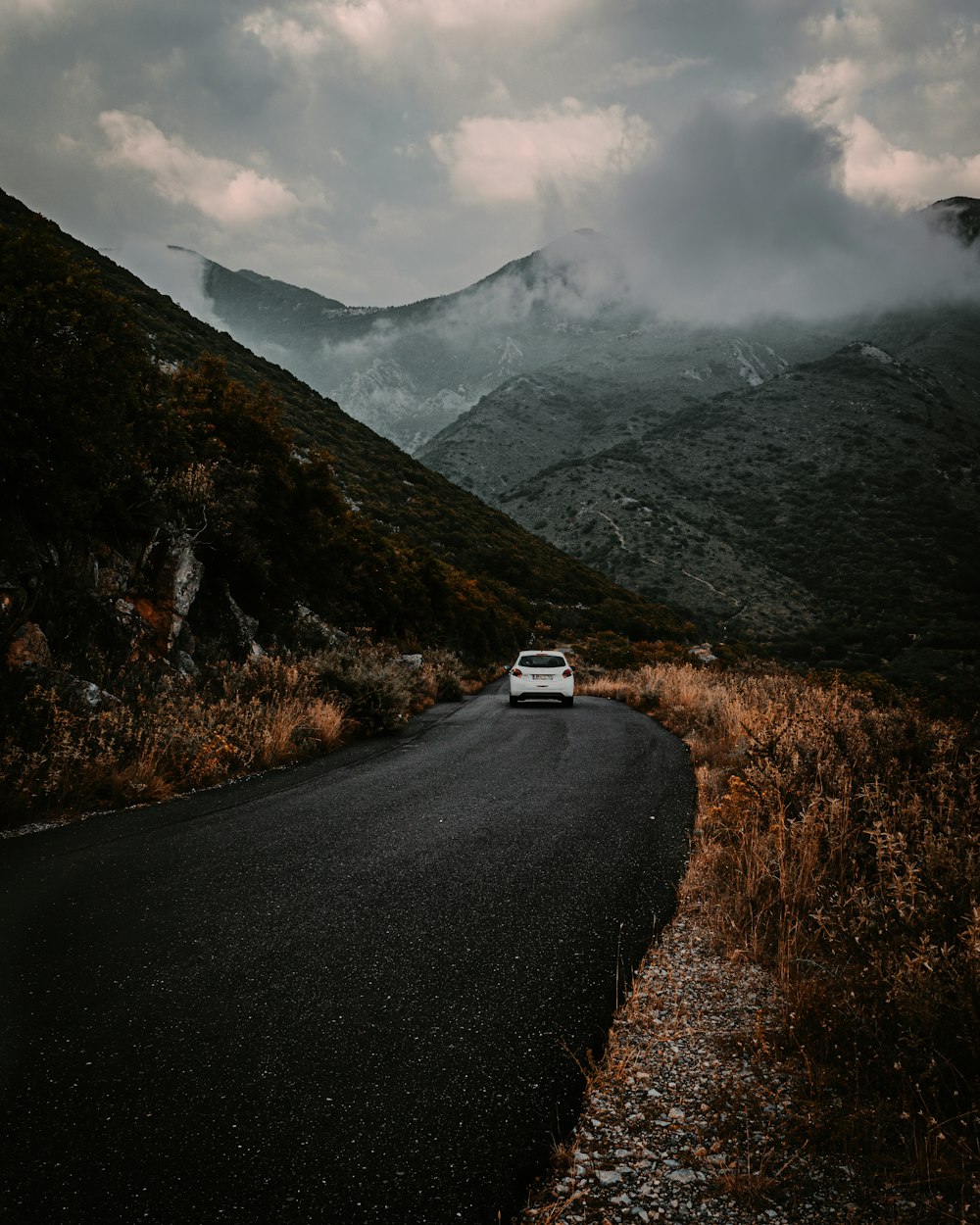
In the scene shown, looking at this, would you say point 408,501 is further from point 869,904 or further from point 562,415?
point 562,415

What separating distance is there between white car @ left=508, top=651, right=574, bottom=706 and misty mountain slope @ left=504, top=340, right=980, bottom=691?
149ft

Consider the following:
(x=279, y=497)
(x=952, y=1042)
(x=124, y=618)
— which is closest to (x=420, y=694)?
(x=279, y=497)

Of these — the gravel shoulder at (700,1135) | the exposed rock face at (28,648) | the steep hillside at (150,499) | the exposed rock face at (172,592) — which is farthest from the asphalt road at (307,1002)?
the exposed rock face at (172,592)

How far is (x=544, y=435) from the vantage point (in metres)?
149

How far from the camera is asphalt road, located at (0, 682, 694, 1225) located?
1.91 meters

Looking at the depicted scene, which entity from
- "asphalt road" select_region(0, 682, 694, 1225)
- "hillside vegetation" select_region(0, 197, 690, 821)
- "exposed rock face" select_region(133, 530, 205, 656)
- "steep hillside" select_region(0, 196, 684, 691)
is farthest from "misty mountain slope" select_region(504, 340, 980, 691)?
"asphalt road" select_region(0, 682, 694, 1225)

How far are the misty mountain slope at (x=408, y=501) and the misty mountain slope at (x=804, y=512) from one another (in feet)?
53.8

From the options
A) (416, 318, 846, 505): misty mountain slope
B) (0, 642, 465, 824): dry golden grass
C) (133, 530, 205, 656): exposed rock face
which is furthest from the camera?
(416, 318, 846, 505): misty mountain slope

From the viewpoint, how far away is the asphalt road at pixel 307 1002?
191cm

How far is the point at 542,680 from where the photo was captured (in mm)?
17219

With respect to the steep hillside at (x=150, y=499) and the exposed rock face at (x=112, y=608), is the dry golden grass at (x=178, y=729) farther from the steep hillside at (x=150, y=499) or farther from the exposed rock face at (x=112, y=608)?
the steep hillside at (x=150, y=499)

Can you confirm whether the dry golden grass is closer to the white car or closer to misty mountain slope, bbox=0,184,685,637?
the white car

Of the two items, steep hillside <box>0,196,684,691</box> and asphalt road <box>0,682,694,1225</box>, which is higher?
steep hillside <box>0,196,684,691</box>

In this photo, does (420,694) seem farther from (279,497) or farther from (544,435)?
(544,435)
